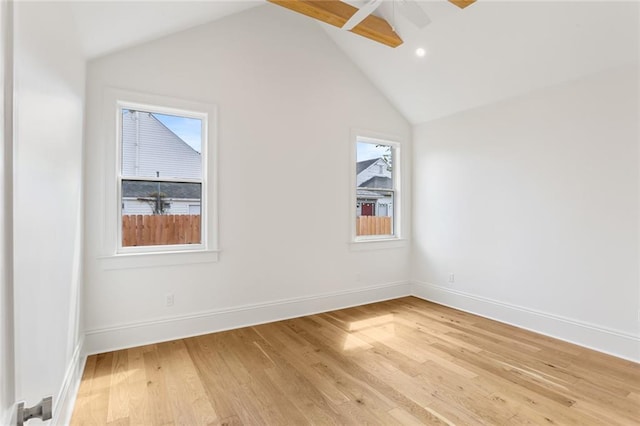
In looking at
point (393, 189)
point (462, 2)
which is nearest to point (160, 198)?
point (393, 189)

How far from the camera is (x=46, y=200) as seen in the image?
5.08 feet

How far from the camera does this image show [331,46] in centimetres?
429

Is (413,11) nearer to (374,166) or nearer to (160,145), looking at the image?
(374,166)

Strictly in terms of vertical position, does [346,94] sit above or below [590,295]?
above

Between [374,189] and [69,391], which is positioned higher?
[374,189]

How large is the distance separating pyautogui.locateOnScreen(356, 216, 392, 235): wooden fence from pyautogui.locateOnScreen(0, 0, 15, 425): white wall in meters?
4.01

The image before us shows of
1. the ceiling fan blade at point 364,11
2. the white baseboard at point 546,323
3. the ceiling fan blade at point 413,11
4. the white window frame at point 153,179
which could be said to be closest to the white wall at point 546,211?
the white baseboard at point 546,323

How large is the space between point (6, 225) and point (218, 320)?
9.39 ft

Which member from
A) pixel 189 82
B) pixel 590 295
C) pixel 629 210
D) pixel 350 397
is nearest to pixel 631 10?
pixel 629 210

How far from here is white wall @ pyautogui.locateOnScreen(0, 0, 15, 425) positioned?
768 mm

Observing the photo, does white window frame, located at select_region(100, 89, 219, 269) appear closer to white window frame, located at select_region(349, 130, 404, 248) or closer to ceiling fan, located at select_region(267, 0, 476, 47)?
ceiling fan, located at select_region(267, 0, 476, 47)

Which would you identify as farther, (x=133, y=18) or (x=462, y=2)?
(x=462, y=2)

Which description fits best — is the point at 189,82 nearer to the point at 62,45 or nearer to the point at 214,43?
the point at 214,43

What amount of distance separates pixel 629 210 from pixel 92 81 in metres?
5.03
